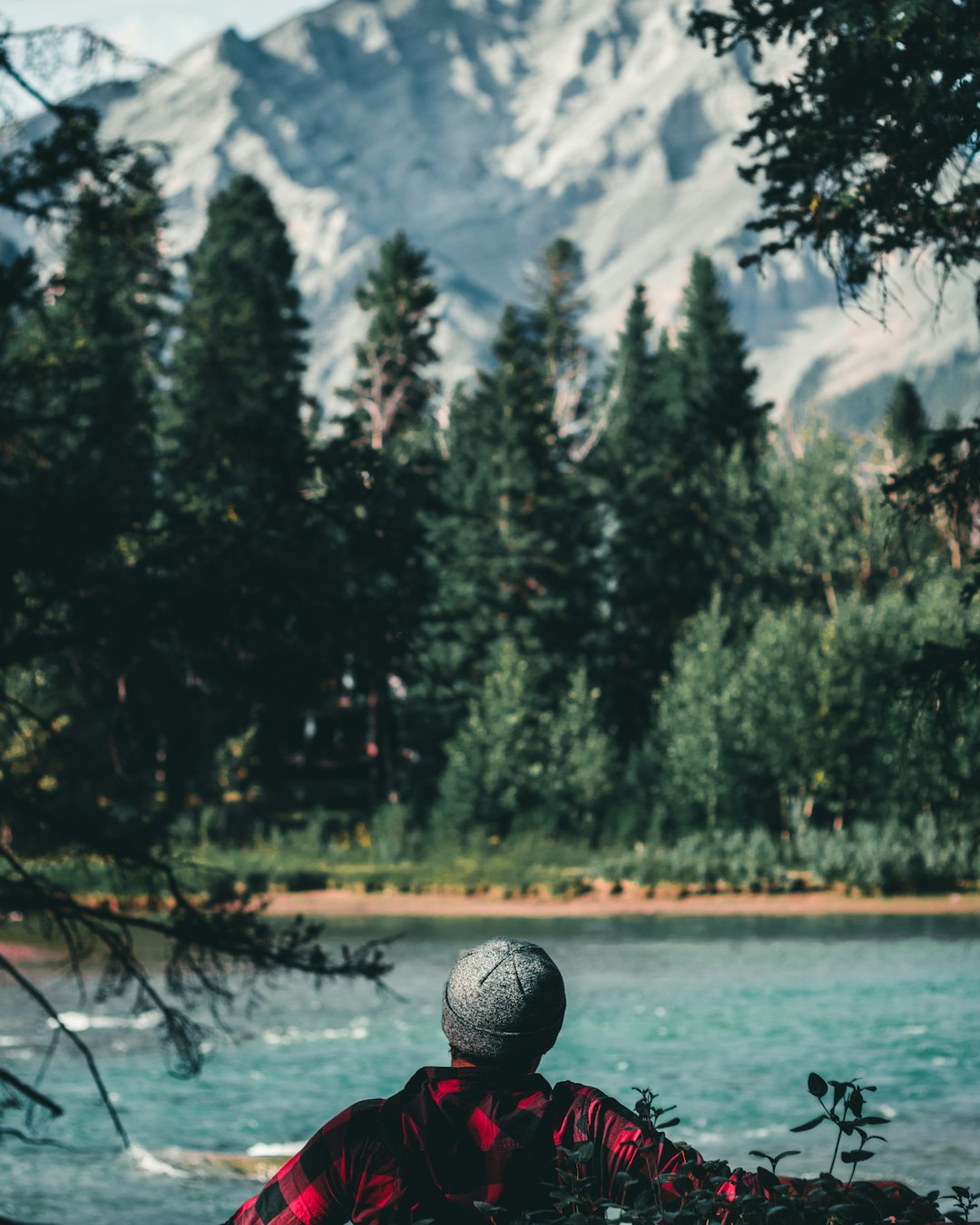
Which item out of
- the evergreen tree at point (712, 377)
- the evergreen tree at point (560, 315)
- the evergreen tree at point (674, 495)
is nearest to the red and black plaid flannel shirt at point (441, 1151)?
the evergreen tree at point (674, 495)

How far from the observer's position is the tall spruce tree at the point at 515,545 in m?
43.3

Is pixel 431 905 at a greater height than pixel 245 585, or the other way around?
pixel 245 585

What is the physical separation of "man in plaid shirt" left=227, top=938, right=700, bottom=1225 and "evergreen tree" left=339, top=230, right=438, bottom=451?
1974 inches

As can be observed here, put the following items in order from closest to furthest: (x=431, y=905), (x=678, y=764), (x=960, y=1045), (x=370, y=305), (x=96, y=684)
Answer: (x=96, y=684) < (x=960, y=1045) < (x=431, y=905) < (x=678, y=764) < (x=370, y=305)

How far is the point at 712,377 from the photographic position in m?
54.4

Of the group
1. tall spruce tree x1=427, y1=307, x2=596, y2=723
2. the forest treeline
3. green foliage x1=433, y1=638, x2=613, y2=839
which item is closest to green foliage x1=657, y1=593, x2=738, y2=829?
the forest treeline

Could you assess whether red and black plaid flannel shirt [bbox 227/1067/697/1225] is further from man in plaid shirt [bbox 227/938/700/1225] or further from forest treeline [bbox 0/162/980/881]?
forest treeline [bbox 0/162/980/881]

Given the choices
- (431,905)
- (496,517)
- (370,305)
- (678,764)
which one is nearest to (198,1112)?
(431,905)

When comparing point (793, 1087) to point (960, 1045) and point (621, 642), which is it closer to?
point (960, 1045)

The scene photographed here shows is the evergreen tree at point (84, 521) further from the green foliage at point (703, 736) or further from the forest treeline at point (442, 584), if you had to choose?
the green foliage at point (703, 736)

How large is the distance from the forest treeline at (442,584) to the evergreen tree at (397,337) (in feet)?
0.60

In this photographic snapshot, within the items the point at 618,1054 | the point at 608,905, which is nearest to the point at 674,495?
the point at 608,905

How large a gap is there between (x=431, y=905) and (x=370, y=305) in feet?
89.9

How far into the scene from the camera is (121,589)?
802 centimetres
